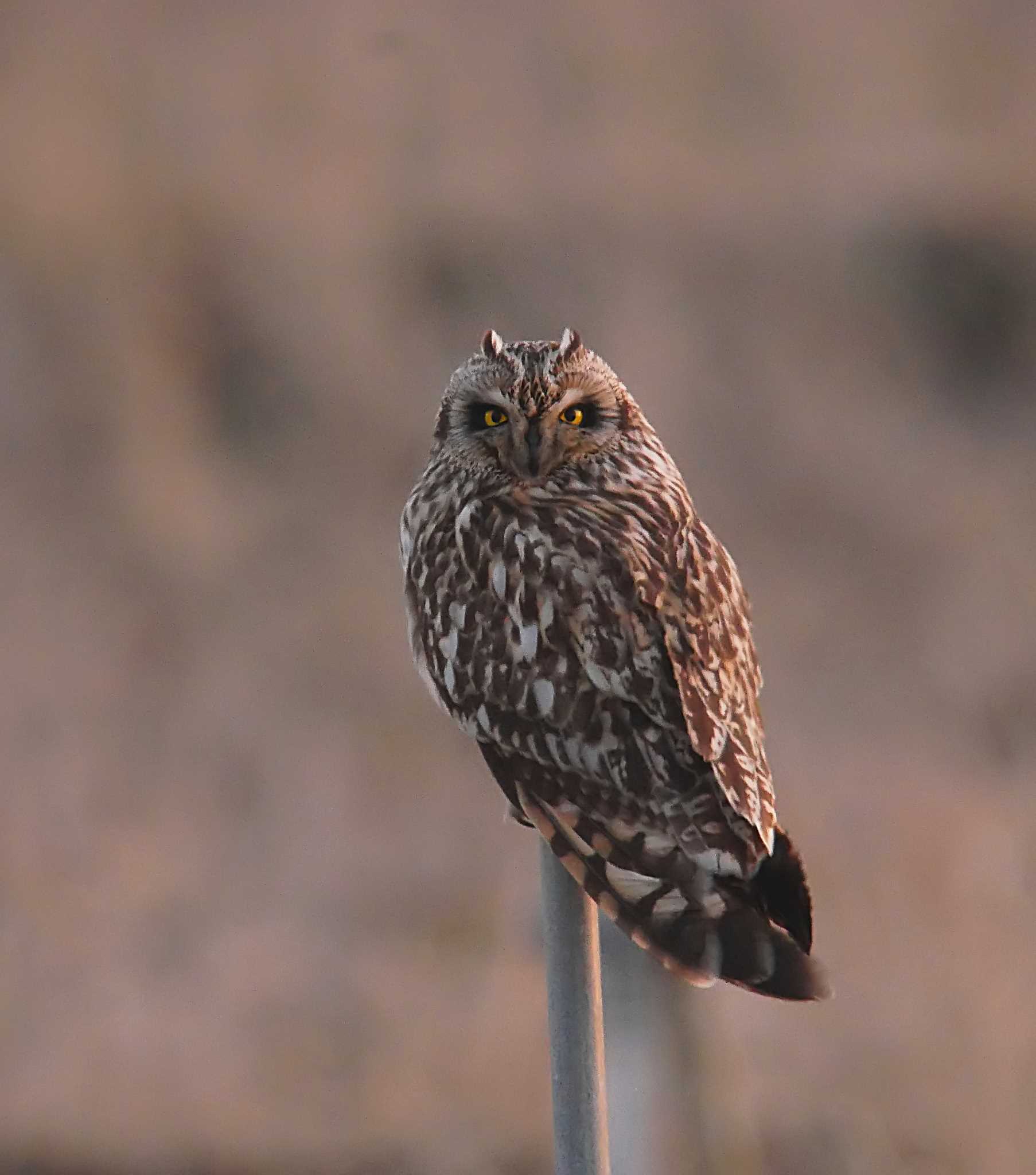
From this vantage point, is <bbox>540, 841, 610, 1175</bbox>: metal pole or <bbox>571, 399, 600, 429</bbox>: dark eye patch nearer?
<bbox>540, 841, 610, 1175</bbox>: metal pole

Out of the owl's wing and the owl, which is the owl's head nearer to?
the owl

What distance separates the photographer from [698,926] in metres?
1.63

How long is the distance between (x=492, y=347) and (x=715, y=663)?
0.46 metres

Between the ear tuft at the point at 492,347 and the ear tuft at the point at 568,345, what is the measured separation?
71 mm

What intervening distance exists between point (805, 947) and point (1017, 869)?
6092mm

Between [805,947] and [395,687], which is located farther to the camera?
[395,687]

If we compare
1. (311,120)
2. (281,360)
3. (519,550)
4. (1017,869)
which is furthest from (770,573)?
(519,550)

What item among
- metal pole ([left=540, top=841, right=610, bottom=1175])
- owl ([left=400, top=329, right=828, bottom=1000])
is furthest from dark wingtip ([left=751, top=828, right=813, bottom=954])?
metal pole ([left=540, top=841, right=610, bottom=1175])

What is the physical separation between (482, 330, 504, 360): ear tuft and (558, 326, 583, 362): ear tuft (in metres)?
0.07

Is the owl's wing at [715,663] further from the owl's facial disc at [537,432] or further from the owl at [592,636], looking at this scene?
the owl's facial disc at [537,432]

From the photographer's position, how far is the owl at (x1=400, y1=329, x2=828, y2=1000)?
5.92ft

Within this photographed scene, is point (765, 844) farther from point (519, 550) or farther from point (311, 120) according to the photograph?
point (311, 120)

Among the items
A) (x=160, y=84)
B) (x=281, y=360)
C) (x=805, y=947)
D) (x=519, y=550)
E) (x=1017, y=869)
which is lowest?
(x=805, y=947)

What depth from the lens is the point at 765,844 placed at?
1796 millimetres
